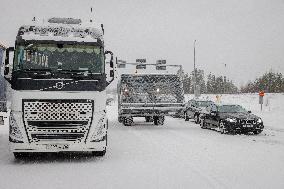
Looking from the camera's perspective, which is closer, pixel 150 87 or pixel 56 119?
pixel 56 119

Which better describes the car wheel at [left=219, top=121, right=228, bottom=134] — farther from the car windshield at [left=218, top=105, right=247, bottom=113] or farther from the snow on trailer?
the snow on trailer

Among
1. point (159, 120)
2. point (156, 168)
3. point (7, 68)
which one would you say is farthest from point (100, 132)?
point (159, 120)

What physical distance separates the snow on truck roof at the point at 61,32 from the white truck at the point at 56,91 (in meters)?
0.02

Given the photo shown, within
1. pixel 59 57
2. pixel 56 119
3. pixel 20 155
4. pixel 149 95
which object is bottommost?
pixel 20 155

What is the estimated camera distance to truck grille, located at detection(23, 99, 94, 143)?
8883 mm

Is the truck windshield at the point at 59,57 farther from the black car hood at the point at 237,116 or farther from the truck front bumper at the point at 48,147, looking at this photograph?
the black car hood at the point at 237,116

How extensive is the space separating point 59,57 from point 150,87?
1243cm

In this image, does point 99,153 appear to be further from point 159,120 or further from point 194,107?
point 194,107

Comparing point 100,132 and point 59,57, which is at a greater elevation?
point 59,57

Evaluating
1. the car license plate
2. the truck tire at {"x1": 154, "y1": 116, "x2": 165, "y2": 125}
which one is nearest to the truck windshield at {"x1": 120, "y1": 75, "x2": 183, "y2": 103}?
the truck tire at {"x1": 154, "y1": 116, "x2": 165, "y2": 125}

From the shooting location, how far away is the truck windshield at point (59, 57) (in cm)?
941

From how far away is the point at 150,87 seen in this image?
21766 mm

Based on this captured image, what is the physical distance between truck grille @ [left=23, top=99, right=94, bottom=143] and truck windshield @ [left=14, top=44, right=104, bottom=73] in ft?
3.10

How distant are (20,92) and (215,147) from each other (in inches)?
257
